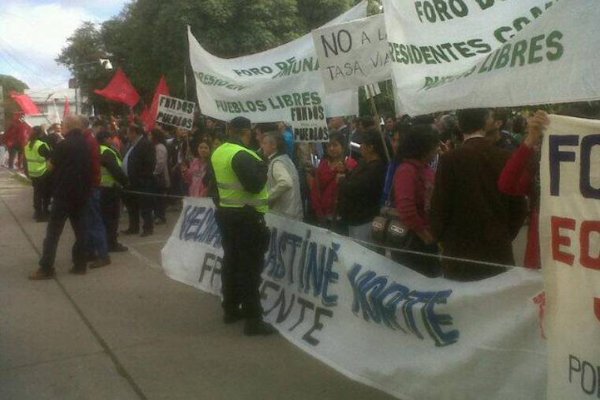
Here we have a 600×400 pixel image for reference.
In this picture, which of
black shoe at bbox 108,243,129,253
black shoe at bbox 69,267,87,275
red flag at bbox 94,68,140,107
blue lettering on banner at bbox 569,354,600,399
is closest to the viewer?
blue lettering on banner at bbox 569,354,600,399

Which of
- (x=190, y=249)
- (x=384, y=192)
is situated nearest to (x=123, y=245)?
(x=190, y=249)

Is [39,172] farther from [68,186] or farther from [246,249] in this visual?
[246,249]

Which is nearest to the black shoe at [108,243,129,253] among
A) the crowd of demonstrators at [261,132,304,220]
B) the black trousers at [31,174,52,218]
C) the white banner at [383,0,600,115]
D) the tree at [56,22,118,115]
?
the black trousers at [31,174,52,218]

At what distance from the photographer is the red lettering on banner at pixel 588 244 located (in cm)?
314

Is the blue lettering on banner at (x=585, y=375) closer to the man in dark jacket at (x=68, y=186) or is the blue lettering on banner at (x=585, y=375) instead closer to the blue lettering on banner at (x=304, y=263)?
the blue lettering on banner at (x=304, y=263)

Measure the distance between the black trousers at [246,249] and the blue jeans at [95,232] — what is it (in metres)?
3.27

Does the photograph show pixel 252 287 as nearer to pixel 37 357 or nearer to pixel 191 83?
pixel 37 357

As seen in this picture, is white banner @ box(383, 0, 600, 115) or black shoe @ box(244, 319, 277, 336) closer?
white banner @ box(383, 0, 600, 115)

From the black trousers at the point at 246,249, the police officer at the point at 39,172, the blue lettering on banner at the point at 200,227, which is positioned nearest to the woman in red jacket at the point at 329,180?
the blue lettering on banner at the point at 200,227

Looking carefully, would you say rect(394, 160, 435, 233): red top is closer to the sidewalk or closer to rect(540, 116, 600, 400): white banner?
the sidewalk

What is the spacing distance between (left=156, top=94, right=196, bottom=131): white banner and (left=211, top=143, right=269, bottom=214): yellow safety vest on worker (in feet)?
20.7

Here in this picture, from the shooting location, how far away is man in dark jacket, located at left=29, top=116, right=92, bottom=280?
8664mm

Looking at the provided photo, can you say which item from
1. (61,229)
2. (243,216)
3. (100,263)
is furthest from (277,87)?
(100,263)

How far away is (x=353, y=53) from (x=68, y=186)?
382 centimetres
